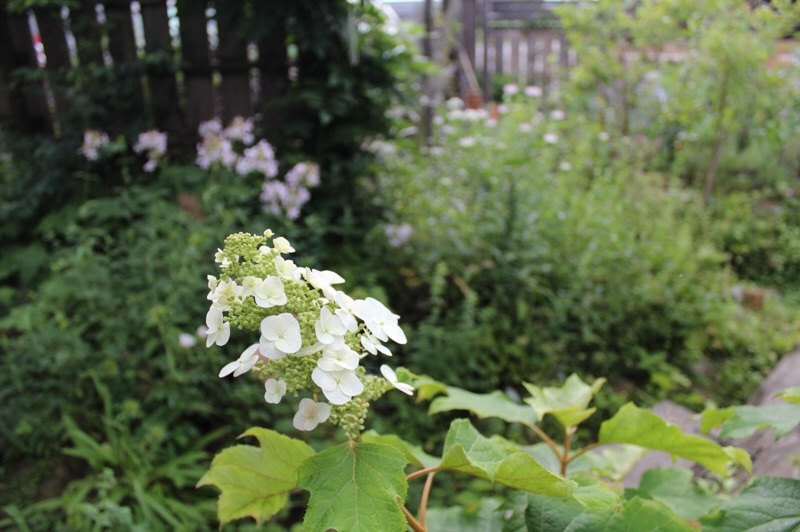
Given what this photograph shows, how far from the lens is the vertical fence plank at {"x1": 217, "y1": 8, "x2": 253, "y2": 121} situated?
131 inches

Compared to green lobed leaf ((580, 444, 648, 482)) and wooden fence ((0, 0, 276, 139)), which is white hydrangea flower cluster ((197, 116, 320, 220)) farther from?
green lobed leaf ((580, 444, 648, 482))

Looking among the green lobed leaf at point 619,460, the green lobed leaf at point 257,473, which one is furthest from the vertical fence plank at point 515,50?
the green lobed leaf at point 257,473

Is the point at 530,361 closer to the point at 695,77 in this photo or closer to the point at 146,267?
the point at 146,267

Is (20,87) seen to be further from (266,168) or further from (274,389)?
(274,389)

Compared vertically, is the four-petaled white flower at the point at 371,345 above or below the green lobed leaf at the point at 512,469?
above

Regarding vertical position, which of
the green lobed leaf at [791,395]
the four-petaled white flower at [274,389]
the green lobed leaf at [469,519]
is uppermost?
the four-petaled white flower at [274,389]

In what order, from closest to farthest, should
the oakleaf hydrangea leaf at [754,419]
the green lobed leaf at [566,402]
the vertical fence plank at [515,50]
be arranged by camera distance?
the oakleaf hydrangea leaf at [754,419]
the green lobed leaf at [566,402]
the vertical fence plank at [515,50]

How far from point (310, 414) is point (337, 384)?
0.06 meters

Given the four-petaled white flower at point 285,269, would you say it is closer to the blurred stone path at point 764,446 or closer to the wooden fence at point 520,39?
the blurred stone path at point 764,446

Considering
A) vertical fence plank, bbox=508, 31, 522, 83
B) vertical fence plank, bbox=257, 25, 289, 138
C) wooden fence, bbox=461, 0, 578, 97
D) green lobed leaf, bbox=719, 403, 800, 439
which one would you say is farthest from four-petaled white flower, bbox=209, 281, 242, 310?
vertical fence plank, bbox=508, 31, 522, 83

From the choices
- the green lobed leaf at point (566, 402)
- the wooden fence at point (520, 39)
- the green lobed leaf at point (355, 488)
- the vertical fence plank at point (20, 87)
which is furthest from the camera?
the wooden fence at point (520, 39)

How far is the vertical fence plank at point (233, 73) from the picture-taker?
11.0 ft

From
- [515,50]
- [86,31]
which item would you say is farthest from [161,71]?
[515,50]

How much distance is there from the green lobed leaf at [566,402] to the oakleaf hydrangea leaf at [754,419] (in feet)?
0.62
